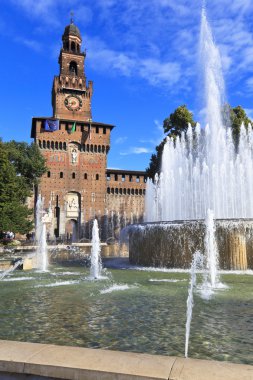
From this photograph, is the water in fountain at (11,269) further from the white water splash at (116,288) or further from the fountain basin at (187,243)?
the fountain basin at (187,243)

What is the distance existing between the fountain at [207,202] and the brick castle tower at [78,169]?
23100mm

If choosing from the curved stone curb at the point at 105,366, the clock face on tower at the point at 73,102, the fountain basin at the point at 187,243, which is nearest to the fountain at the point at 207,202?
the fountain basin at the point at 187,243

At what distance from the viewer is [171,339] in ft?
12.0

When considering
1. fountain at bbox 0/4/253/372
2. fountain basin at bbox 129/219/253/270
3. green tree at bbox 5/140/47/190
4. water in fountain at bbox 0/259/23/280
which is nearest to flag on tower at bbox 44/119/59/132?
green tree at bbox 5/140/47/190

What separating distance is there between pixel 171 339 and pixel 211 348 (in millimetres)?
448

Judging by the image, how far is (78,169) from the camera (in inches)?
1645

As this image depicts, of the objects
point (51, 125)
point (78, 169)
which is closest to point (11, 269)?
point (78, 169)

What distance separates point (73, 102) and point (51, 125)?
531 cm

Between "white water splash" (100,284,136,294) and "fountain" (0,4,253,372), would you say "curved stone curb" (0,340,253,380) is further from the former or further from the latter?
"white water splash" (100,284,136,294)

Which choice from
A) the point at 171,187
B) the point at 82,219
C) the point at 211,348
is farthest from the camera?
the point at 82,219

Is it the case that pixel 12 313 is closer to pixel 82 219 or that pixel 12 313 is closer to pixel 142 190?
pixel 82 219

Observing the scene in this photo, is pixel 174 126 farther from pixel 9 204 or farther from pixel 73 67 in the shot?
pixel 73 67

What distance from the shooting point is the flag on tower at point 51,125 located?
40.5 meters

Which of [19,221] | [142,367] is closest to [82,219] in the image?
[19,221]
